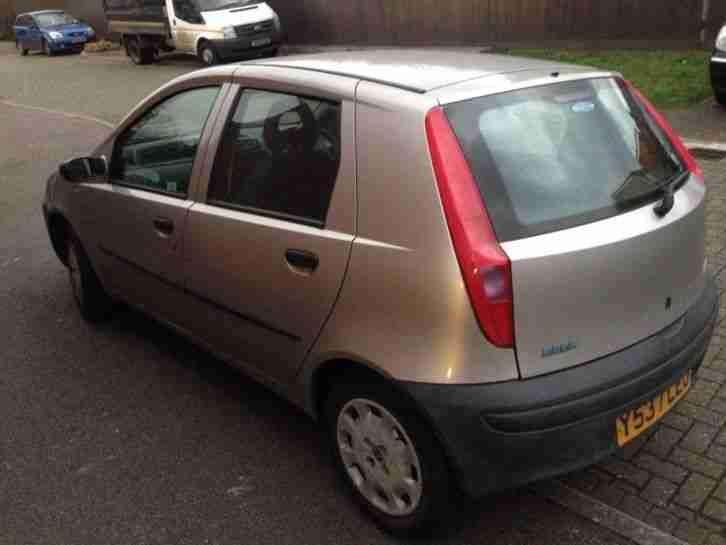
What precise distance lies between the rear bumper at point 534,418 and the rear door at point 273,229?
0.63 metres

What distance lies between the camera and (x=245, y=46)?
1838 cm

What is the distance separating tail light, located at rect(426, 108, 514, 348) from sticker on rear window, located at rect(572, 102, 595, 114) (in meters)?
0.61

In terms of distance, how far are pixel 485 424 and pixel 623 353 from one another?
0.56 m

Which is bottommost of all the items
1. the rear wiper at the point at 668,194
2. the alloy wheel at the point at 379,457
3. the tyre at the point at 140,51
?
the tyre at the point at 140,51

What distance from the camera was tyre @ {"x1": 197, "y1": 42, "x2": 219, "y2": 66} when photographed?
18531 mm

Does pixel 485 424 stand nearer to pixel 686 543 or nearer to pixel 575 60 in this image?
pixel 686 543

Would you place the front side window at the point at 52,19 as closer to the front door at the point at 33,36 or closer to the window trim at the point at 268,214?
the front door at the point at 33,36

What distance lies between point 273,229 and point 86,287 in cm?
233

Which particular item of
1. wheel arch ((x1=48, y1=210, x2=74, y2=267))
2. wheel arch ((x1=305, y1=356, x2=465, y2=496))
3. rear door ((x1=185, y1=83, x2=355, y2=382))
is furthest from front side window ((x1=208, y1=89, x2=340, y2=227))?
wheel arch ((x1=48, y1=210, x2=74, y2=267))

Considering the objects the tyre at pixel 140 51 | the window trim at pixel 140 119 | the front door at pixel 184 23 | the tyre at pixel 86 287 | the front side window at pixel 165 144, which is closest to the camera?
the window trim at pixel 140 119

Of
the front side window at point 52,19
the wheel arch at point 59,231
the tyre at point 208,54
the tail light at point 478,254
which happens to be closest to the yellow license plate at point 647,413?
the tail light at point 478,254

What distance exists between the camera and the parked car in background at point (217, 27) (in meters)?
18.3

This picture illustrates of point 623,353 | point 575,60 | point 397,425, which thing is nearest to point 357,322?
point 397,425

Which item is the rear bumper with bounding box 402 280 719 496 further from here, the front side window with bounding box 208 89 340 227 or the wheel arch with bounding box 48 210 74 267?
the wheel arch with bounding box 48 210 74 267
